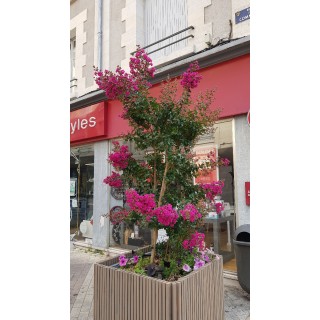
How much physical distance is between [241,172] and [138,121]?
2.42m

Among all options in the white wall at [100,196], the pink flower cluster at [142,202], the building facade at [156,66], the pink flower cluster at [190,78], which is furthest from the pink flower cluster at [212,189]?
the white wall at [100,196]

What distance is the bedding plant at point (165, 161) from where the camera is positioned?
271 centimetres

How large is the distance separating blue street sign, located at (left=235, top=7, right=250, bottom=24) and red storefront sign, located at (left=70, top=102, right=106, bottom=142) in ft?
11.5

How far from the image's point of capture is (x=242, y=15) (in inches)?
190

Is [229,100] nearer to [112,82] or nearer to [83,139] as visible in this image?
[112,82]

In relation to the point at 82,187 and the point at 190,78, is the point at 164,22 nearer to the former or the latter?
the point at 190,78

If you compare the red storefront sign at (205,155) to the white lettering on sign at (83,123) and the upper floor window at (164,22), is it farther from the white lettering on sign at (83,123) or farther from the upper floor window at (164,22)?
the white lettering on sign at (83,123)

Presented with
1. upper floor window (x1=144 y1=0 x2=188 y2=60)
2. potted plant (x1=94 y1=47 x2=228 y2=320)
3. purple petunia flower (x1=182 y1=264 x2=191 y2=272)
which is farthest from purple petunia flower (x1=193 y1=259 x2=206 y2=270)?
upper floor window (x1=144 y1=0 x2=188 y2=60)

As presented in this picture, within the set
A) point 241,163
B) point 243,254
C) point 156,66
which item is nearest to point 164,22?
point 156,66

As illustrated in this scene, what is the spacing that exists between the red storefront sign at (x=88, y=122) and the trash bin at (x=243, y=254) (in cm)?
403

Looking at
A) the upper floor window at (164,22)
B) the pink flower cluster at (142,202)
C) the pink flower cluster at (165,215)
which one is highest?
the upper floor window at (164,22)

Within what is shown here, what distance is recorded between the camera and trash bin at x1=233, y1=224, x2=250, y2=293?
3.84 m

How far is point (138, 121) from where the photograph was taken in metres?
2.94
